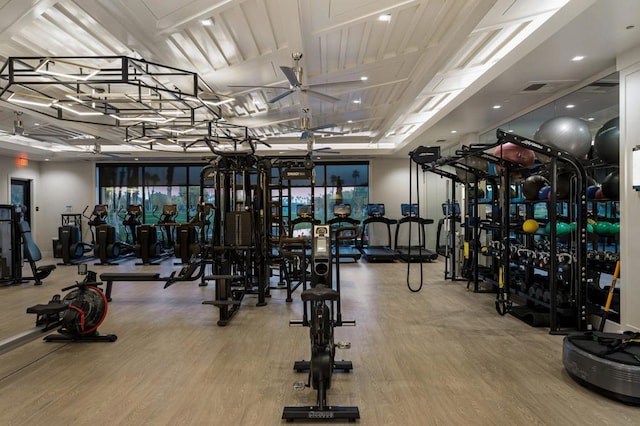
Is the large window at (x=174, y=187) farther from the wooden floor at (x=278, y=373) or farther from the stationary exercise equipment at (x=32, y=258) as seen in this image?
the wooden floor at (x=278, y=373)

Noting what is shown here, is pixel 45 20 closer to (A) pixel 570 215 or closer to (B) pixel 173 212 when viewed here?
(A) pixel 570 215

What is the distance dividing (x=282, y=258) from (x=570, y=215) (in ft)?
14.0

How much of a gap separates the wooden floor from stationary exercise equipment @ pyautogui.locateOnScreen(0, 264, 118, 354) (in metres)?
0.15

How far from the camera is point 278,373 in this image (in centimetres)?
336

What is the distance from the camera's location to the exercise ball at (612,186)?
428 cm

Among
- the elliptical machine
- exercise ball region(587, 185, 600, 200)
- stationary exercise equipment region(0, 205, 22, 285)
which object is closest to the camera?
exercise ball region(587, 185, 600, 200)

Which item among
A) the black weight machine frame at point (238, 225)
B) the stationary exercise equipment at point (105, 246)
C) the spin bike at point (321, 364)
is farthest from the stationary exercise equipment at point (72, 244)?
the spin bike at point (321, 364)

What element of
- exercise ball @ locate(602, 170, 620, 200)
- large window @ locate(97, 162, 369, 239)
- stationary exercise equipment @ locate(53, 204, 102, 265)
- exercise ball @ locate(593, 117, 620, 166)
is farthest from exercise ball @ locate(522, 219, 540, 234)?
stationary exercise equipment @ locate(53, 204, 102, 265)

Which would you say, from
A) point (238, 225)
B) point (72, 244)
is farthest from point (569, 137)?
point (72, 244)

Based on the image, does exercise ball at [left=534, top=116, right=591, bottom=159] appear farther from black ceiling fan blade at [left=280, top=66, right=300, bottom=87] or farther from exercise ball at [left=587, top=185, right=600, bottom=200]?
black ceiling fan blade at [left=280, top=66, right=300, bottom=87]

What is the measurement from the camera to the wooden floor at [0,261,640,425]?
2.71 m

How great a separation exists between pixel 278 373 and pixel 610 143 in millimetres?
4342

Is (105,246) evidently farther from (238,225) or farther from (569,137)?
(569,137)

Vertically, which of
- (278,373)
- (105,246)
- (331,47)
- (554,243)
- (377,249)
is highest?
(331,47)
